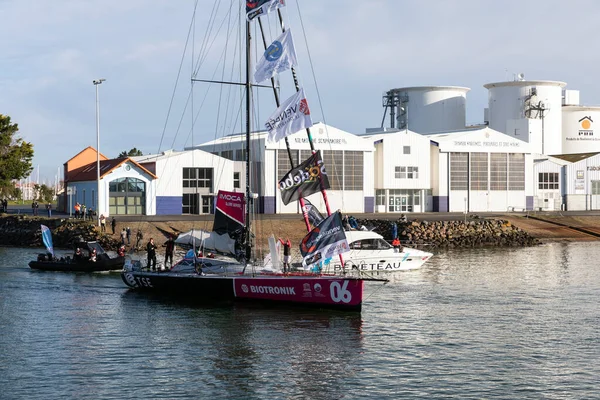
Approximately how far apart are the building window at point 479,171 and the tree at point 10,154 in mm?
48778

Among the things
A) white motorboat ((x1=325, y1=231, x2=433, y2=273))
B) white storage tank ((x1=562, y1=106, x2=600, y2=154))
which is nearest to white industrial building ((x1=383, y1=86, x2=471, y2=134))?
white storage tank ((x1=562, y1=106, x2=600, y2=154))

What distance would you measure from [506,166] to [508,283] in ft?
180

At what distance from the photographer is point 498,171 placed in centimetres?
9712

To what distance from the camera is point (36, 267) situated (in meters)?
50.9

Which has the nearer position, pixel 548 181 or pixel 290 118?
pixel 290 118

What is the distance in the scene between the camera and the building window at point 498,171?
96.6 meters

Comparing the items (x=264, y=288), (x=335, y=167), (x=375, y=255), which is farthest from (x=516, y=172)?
(x=264, y=288)

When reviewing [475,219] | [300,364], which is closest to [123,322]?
[300,364]

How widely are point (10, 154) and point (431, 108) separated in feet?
187

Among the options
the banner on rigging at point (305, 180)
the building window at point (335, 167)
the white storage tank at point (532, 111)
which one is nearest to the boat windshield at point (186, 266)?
the banner on rigging at point (305, 180)

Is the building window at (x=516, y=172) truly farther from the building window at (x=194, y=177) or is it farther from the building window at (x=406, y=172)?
the building window at (x=194, y=177)

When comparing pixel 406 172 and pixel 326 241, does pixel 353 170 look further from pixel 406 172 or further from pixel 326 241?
pixel 326 241

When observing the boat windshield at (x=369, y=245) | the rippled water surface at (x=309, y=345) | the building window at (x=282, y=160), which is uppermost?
the building window at (x=282, y=160)

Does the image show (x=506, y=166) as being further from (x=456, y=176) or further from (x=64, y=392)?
(x=64, y=392)
